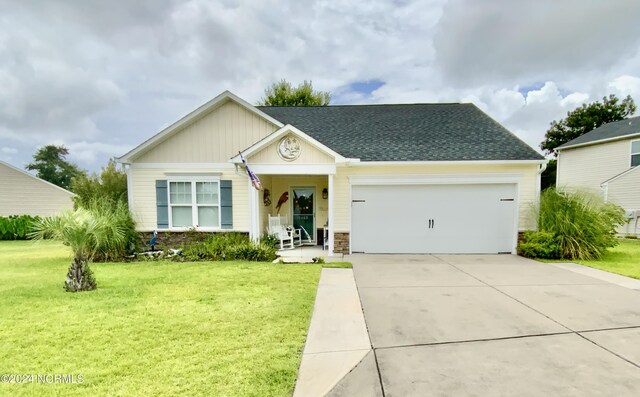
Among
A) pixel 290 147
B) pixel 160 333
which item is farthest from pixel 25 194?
pixel 160 333

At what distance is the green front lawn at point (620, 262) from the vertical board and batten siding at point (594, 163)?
7.03 metres

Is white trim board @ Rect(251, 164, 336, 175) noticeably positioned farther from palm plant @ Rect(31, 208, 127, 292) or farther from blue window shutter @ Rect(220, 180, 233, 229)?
palm plant @ Rect(31, 208, 127, 292)

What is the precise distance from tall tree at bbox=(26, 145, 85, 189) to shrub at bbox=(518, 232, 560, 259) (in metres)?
56.2

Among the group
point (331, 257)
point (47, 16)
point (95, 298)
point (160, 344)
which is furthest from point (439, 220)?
point (47, 16)

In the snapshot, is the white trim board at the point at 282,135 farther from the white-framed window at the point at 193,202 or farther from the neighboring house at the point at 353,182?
the white-framed window at the point at 193,202

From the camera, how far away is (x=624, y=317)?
4332 millimetres

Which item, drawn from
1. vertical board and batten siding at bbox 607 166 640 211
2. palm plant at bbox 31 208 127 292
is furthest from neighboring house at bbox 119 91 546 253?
vertical board and batten siding at bbox 607 166 640 211

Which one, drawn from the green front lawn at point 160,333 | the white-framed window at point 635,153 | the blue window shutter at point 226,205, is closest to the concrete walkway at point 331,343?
the green front lawn at point 160,333

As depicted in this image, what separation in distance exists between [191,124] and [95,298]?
6.60m

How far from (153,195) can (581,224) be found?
45.3 ft

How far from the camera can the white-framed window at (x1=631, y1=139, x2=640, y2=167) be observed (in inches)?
625

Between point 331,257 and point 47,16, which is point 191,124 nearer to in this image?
point 47,16

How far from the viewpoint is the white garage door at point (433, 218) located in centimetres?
961

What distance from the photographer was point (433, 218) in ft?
31.9
